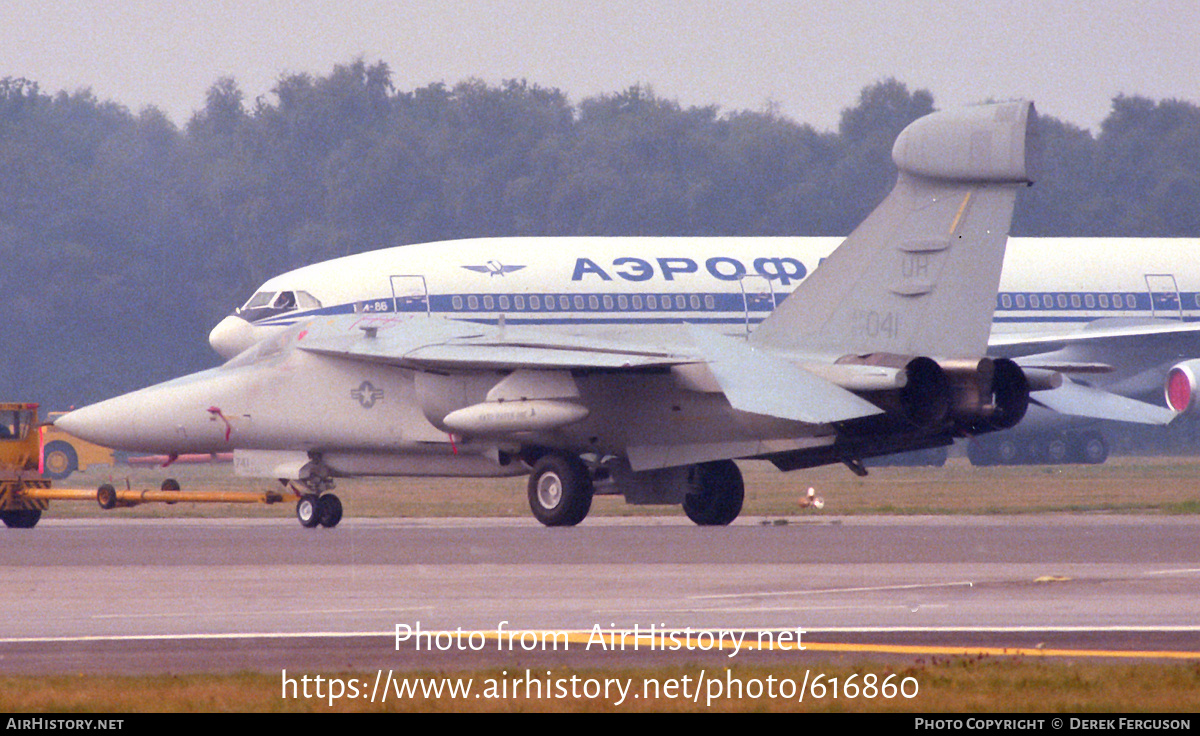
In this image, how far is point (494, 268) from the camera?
34094 millimetres

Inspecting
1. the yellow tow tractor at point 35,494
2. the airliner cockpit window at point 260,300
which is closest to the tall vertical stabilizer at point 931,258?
the yellow tow tractor at point 35,494

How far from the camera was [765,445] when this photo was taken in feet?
67.9

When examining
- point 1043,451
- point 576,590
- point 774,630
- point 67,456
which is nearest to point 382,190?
point 67,456

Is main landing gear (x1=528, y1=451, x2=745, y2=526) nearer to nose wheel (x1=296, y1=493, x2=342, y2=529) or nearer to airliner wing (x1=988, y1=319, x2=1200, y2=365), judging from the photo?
nose wheel (x1=296, y1=493, x2=342, y2=529)

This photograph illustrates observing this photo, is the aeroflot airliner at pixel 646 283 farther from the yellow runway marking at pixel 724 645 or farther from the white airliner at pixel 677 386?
the yellow runway marking at pixel 724 645

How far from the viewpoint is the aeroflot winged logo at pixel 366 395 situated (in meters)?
22.6

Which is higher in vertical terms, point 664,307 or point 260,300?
point 260,300

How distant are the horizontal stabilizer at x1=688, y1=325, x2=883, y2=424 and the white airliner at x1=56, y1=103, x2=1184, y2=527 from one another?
26 millimetres

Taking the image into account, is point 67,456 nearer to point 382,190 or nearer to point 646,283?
point 646,283

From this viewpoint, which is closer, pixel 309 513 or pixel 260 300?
pixel 309 513

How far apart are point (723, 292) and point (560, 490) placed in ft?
47.6

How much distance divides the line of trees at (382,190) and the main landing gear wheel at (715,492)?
1975 inches

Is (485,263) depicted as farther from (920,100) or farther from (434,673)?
(920,100)

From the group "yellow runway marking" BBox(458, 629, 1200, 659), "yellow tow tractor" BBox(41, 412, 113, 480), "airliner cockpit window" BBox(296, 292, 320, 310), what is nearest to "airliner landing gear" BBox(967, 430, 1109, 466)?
"airliner cockpit window" BBox(296, 292, 320, 310)
